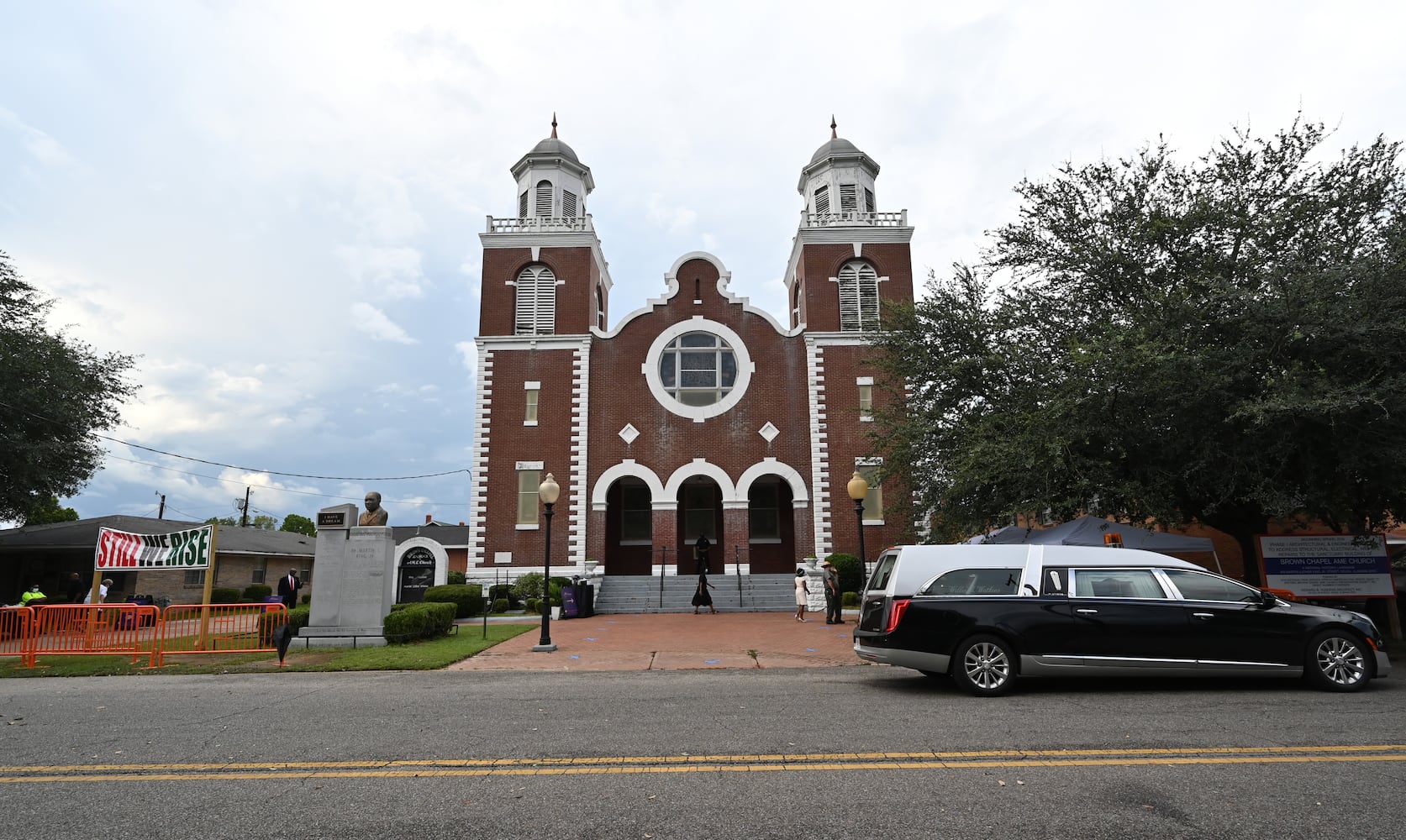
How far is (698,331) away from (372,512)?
15.2m

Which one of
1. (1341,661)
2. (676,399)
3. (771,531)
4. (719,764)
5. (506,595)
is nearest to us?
(719,764)

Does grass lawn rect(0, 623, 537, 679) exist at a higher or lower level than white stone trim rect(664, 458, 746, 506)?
lower

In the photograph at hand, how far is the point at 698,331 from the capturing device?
28.2 m

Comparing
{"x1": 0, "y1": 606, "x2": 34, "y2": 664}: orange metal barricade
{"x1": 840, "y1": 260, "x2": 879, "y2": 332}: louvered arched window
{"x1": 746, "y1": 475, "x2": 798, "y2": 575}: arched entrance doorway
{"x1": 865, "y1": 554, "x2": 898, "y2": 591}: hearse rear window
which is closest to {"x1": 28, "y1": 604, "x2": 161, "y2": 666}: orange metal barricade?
{"x1": 0, "y1": 606, "x2": 34, "y2": 664}: orange metal barricade

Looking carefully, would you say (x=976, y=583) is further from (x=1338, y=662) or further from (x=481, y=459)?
(x=481, y=459)

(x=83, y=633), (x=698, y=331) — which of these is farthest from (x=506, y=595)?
(x=698, y=331)

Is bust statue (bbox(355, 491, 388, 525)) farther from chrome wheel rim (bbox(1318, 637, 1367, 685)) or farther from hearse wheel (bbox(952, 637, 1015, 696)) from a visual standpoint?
chrome wheel rim (bbox(1318, 637, 1367, 685))

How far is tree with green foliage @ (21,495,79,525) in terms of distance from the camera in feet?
83.5

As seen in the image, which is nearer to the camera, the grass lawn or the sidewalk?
the grass lawn

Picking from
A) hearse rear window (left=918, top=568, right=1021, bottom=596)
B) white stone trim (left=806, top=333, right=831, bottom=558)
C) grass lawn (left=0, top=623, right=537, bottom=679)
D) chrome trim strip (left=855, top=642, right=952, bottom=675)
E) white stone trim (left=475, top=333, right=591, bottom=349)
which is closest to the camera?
chrome trim strip (left=855, top=642, right=952, bottom=675)

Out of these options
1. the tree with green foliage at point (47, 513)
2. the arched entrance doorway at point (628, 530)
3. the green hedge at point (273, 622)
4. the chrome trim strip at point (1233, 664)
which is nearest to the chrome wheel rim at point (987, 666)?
the chrome trim strip at point (1233, 664)

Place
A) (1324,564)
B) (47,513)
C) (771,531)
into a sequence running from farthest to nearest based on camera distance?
(47,513), (771,531), (1324,564)

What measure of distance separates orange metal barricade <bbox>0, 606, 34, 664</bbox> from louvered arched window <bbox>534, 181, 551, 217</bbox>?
783 inches

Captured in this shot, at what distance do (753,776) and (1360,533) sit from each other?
1294 cm
